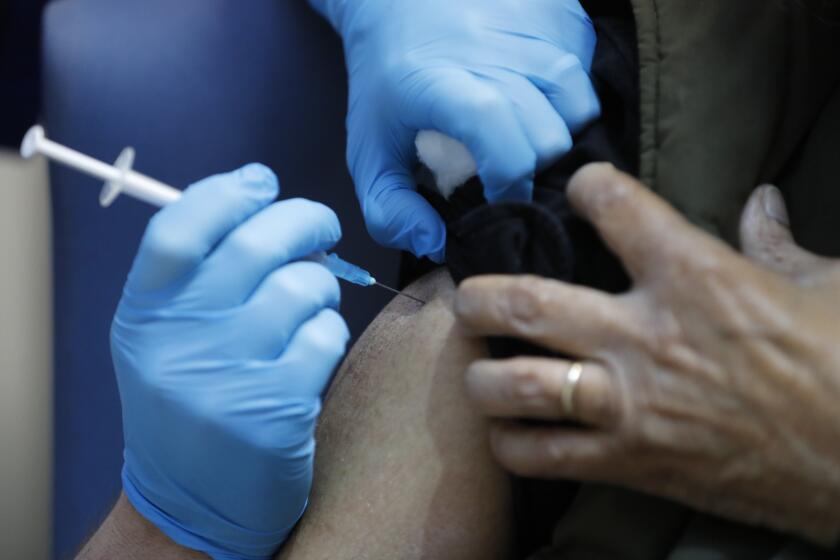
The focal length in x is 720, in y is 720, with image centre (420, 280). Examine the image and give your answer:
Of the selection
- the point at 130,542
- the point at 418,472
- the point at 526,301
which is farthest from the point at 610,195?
the point at 130,542

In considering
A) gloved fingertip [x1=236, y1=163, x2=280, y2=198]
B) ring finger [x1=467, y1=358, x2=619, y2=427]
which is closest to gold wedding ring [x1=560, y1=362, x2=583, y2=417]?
ring finger [x1=467, y1=358, x2=619, y2=427]

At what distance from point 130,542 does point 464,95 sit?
25.9 inches

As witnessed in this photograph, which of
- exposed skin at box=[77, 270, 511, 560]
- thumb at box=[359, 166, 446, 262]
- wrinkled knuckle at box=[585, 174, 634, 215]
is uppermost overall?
wrinkled knuckle at box=[585, 174, 634, 215]

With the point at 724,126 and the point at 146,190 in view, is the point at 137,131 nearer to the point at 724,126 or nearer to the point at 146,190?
the point at 146,190

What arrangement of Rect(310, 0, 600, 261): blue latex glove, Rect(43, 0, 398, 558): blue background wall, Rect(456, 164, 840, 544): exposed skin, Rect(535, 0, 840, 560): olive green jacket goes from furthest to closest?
1. Rect(43, 0, 398, 558): blue background wall
2. Rect(310, 0, 600, 261): blue latex glove
3. Rect(535, 0, 840, 560): olive green jacket
4. Rect(456, 164, 840, 544): exposed skin

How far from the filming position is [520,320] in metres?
0.63

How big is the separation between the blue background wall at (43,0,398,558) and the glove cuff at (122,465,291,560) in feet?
1.51

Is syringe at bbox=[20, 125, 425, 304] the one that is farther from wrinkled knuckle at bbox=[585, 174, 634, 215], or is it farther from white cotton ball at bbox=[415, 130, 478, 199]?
wrinkled knuckle at bbox=[585, 174, 634, 215]

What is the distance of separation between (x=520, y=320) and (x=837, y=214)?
33 cm

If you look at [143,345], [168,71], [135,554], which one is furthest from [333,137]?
[135,554]

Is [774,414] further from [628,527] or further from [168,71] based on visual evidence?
[168,71]

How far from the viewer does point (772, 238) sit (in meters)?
0.68

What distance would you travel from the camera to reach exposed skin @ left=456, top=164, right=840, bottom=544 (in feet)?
1.88

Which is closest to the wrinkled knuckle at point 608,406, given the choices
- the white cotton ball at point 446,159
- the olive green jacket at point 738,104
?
the olive green jacket at point 738,104
